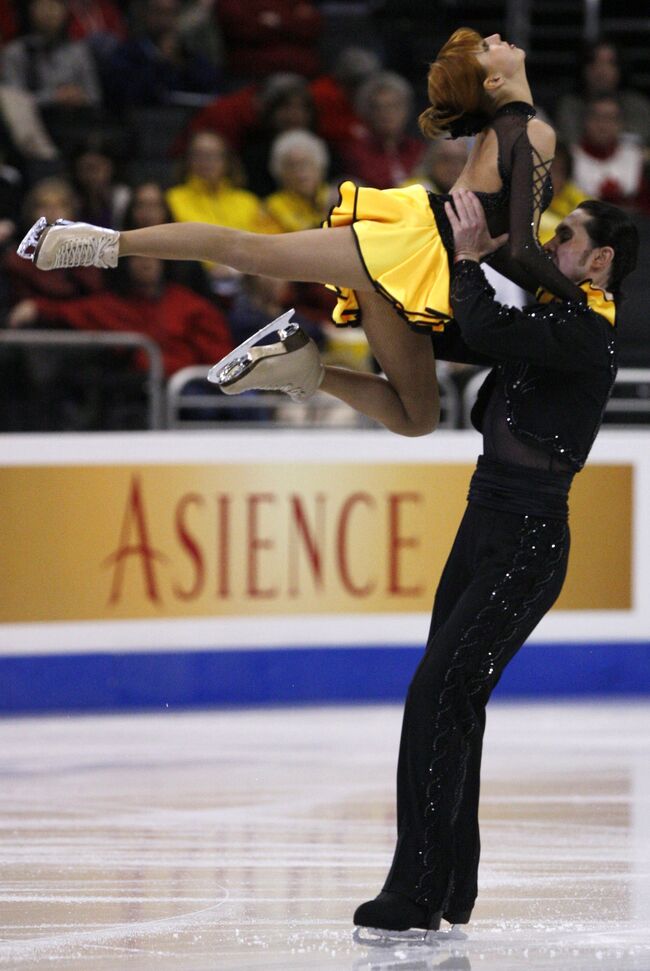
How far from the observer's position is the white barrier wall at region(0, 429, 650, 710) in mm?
6039

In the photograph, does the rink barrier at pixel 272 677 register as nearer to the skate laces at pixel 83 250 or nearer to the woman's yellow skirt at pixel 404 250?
the skate laces at pixel 83 250

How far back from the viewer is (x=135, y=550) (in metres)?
6.14

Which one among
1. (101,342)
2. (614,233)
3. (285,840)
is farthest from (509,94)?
(101,342)

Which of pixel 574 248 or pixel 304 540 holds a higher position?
pixel 574 248

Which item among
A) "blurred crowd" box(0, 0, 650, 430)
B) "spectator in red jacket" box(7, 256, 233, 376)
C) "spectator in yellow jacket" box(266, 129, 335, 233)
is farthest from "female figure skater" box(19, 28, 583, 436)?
"spectator in yellow jacket" box(266, 129, 335, 233)

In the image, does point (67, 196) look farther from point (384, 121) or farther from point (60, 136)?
point (384, 121)

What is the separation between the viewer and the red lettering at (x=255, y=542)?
6234 mm

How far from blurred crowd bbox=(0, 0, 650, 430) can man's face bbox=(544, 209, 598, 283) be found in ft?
9.88

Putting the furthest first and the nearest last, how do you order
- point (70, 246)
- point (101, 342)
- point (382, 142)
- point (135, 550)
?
point (382, 142) → point (135, 550) → point (101, 342) → point (70, 246)

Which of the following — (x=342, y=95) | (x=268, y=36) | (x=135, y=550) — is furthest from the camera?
(x=268, y=36)

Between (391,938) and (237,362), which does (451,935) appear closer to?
(391,938)

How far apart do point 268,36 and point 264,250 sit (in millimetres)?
5363

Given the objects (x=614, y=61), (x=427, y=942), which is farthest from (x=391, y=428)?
(x=614, y=61)

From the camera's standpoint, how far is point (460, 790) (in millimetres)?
3234
